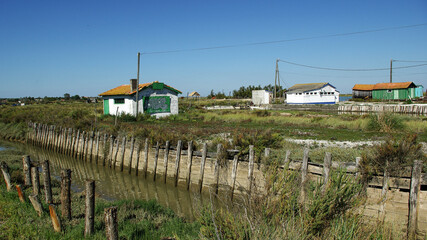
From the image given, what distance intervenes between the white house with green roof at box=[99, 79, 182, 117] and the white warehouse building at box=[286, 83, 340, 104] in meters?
31.1

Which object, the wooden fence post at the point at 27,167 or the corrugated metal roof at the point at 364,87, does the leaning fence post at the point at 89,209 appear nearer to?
the wooden fence post at the point at 27,167

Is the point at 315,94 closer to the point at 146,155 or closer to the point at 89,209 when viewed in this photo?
the point at 146,155

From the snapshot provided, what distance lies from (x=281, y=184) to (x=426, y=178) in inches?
163

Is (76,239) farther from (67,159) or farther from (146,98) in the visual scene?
(146,98)

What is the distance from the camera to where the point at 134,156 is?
1570 centimetres

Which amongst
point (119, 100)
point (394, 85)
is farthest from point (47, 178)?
point (394, 85)

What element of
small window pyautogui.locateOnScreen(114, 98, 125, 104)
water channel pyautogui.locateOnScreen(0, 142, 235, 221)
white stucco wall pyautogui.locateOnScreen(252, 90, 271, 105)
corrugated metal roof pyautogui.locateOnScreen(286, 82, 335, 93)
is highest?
corrugated metal roof pyautogui.locateOnScreen(286, 82, 335, 93)

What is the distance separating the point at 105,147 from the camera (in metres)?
17.6

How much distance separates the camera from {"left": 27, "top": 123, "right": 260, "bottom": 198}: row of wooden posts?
37.3 ft

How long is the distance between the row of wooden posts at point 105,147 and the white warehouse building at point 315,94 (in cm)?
4548

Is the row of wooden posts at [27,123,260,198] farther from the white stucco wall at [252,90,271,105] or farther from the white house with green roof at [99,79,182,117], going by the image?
the white stucco wall at [252,90,271,105]

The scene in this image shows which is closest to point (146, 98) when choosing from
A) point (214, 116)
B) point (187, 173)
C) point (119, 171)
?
point (214, 116)

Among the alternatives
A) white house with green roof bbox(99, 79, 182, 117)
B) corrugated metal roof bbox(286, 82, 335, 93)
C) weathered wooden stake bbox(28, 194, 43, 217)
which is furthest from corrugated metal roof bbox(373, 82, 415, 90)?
weathered wooden stake bbox(28, 194, 43, 217)

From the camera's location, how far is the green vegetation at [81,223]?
19.4 feet
